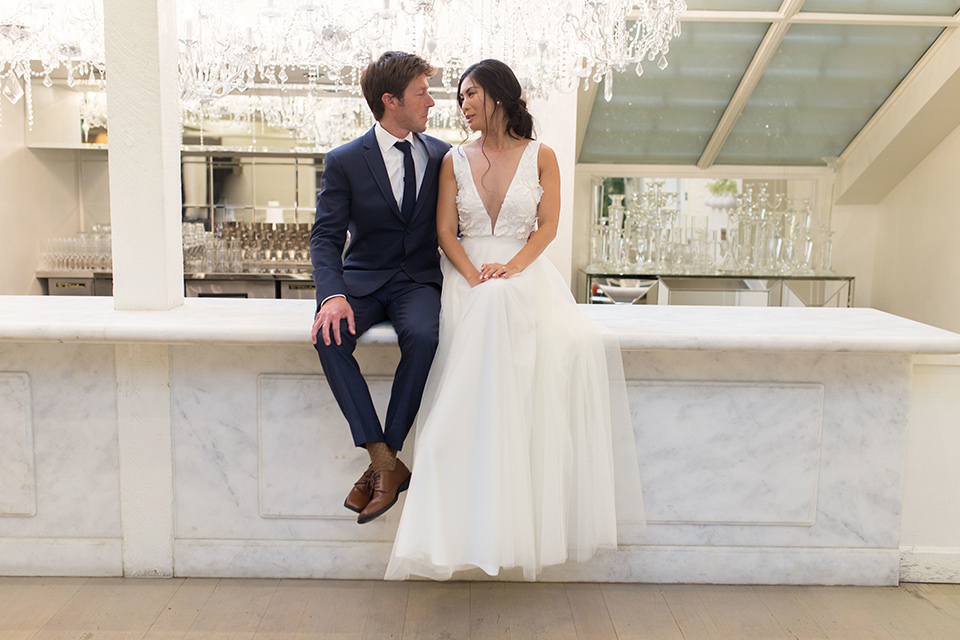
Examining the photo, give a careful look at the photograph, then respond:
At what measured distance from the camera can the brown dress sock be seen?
235 centimetres

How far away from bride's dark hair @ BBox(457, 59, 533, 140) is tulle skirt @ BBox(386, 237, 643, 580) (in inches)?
21.0

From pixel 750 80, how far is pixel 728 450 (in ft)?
12.5

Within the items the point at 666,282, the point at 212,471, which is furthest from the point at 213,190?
the point at 212,471

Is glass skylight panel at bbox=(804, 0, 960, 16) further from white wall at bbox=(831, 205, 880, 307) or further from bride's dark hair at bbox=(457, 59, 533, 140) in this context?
bride's dark hair at bbox=(457, 59, 533, 140)

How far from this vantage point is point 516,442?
223 centimetres

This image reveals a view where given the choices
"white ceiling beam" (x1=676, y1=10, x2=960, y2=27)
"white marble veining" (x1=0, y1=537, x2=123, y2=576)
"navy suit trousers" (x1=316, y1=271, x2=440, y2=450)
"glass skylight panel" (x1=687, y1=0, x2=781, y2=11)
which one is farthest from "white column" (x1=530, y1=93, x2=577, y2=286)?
"white marble veining" (x1=0, y1=537, x2=123, y2=576)

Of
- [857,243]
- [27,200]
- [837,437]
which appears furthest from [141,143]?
[857,243]

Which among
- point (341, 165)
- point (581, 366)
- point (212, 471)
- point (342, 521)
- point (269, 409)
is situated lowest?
point (342, 521)

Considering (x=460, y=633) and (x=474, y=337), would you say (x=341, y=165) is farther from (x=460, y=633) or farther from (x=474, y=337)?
(x=460, y=633)

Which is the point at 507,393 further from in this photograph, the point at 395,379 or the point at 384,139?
the point at 384,139

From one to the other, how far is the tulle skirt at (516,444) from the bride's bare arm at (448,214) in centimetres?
19

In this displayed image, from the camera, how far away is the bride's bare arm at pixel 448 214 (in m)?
2.56

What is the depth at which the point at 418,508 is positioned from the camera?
7.13ft

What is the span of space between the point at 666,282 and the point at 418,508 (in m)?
4.25
